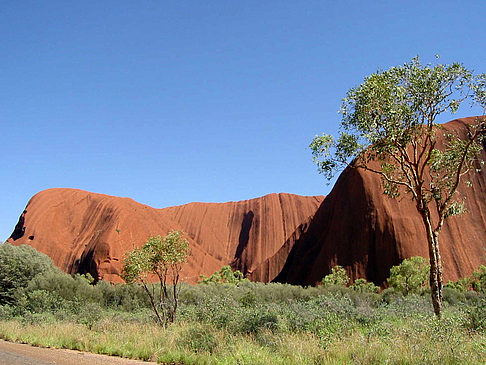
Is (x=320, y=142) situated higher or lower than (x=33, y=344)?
higher

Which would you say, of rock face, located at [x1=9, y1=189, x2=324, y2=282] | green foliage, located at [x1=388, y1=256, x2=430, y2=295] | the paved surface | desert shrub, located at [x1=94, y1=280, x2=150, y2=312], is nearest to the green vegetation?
the paved surface

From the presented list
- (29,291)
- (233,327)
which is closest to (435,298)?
(233,327)

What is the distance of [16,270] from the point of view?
99.4 ft

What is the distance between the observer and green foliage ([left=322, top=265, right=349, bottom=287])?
2074 inches

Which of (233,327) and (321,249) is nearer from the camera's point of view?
(233,327)

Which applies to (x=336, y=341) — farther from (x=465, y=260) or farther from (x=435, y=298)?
(x=465, y=260)

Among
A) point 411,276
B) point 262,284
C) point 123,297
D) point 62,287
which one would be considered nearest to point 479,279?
point 411,276

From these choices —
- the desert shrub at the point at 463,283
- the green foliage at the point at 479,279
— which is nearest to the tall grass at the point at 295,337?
the green foliage at the point at 479,279

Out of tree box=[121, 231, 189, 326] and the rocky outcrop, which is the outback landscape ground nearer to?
the rocky outcrop

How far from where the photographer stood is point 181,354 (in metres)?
9.33

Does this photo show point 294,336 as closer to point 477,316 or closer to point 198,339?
point 198,339

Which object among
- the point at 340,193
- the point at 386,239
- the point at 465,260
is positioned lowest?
the point at 465,260

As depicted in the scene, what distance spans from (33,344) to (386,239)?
2089 inches

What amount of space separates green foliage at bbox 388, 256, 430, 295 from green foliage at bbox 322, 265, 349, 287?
29.3 feet
